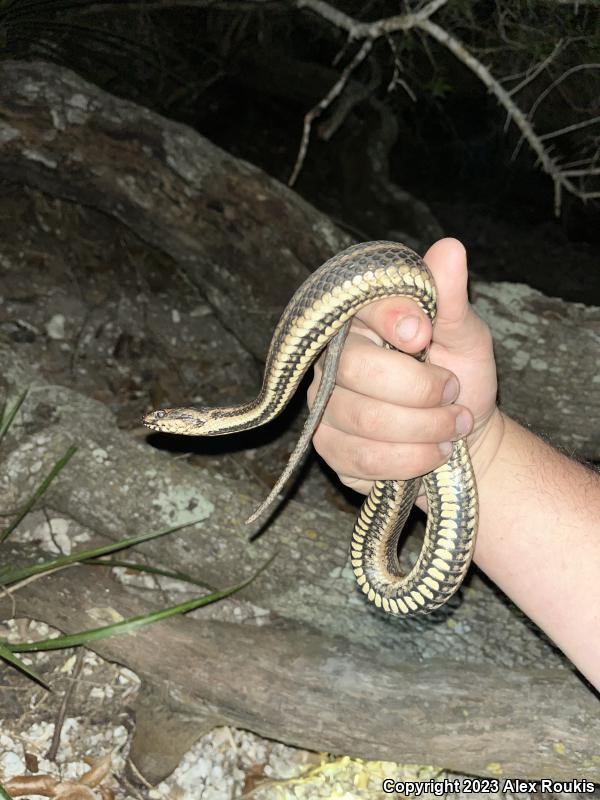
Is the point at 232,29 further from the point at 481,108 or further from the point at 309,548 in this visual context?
the point at 309,548

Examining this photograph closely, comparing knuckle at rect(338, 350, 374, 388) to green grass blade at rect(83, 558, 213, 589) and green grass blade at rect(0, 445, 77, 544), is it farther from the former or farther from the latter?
green grass blade at rect(0, 445, 77, 544)

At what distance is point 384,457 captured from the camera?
2020mm

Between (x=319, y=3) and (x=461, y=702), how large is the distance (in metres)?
3.67

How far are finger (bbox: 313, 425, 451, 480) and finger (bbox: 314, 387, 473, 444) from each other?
2 centimetres

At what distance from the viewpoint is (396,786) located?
9.20ft

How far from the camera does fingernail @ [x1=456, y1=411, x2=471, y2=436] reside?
2004 mm

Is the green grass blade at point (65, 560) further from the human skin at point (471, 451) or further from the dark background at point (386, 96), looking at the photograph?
the dark background at point (386, 96)

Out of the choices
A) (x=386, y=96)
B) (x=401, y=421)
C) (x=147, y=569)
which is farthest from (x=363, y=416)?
(x=386, y=96)

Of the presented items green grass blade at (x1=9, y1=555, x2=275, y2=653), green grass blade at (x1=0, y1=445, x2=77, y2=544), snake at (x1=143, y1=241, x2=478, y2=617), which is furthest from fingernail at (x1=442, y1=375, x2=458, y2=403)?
green grass blade at (x1=0, y1=445, x2=77, y2=544)

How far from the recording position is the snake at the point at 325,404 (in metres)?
1.95

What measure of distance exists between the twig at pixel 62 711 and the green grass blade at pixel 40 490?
606mm

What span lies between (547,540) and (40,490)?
79.1 inches

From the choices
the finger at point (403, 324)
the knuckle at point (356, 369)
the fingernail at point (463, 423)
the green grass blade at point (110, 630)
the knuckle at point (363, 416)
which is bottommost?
the green grass blade at point (110, 630)

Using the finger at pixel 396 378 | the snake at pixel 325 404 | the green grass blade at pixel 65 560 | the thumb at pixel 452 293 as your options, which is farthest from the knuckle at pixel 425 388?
the green grass blade at pixel 65 560
